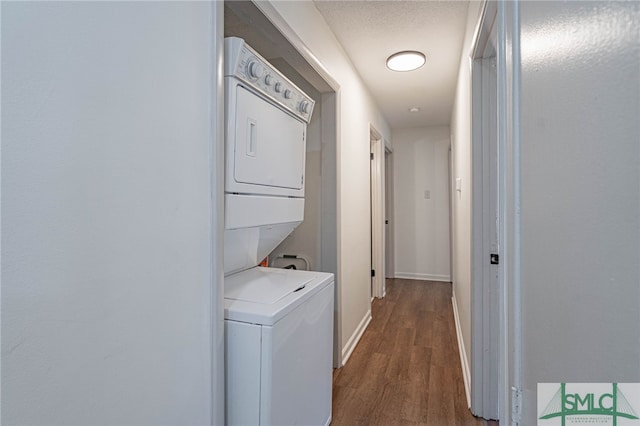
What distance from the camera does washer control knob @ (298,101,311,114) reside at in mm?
1742

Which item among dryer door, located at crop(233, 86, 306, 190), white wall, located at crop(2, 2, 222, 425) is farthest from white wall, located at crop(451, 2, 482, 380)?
white wall, located at crop(2, 2, 222, 425)

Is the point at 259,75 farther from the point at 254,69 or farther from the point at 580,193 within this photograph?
the point at 580,193

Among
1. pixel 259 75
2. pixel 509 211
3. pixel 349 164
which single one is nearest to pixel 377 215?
pixel 349 164

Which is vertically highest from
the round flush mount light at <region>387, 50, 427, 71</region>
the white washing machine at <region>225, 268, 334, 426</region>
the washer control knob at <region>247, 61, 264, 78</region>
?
the round flush mount light at <region>387, 50, 427, 71</region>

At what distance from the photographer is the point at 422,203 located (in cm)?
515

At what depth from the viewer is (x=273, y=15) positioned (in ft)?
4.86

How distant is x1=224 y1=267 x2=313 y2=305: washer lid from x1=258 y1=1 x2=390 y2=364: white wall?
0.83 metres

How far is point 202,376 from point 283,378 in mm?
298

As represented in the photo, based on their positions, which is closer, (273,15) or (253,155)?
(253,155)

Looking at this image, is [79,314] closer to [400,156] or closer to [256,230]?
[256,230]

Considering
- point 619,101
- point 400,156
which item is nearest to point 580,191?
point 619,101

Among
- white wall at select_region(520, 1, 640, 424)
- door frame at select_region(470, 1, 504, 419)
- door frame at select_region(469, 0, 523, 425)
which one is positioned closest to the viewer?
white wall at select_region(520, 1, 640, 424)

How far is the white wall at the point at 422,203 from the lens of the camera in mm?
5035

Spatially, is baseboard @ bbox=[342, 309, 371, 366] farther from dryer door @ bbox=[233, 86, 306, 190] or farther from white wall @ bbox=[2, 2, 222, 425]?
white wall @ bbox=[2, 2, 222, 425]
